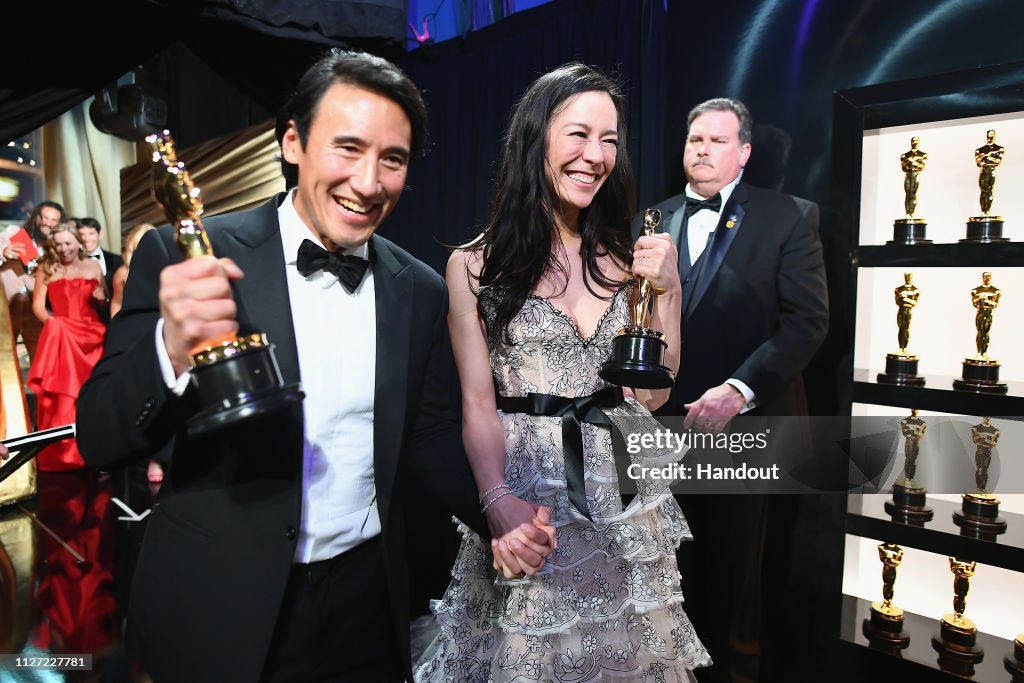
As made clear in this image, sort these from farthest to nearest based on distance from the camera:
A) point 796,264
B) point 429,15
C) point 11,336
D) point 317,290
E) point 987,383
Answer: point 11,336 → point 429,15 → point 796,264 → point 987,383 → point 317,290

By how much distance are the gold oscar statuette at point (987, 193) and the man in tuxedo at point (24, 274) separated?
7176 mm

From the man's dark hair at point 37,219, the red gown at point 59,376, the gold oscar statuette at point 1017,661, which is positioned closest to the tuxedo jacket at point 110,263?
the man's dark hair at point 37,219

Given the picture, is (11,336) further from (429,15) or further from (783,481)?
(783,481)

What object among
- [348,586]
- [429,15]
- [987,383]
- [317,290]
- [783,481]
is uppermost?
[429,15]

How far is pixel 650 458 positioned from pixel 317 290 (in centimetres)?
114

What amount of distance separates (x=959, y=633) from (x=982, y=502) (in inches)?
22.9

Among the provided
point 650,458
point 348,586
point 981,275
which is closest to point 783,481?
point 981,275

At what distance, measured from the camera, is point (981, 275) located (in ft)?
10.3

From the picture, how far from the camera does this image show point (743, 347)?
3.33 meters

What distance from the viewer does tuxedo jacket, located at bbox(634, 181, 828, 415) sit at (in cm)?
327

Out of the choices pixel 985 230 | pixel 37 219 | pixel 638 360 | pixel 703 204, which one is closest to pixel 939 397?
pixel 985 230

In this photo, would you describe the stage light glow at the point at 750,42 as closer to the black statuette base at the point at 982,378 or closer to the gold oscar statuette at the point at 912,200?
the gold oscar statuette at the point at 912,200

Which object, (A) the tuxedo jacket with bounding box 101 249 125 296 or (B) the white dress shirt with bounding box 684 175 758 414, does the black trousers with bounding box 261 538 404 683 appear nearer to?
(B) the white dress shirt with bounding box 684 175 758 414

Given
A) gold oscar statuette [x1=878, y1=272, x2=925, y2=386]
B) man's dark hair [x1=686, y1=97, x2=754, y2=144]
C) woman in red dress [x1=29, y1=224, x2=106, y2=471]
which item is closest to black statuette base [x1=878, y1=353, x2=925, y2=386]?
gold oscar statuette [x1=878, y1=272, x2=925, y2=386]
